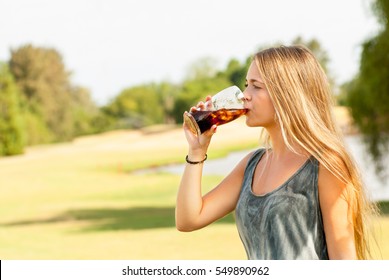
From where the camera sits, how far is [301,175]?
202 centimetres

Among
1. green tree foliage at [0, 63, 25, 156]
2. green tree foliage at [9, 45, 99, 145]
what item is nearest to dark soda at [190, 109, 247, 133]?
green tree foliage at [0, 63, 25, 156]

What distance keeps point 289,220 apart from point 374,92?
1304 centimetres

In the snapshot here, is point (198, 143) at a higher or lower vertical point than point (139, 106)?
higher

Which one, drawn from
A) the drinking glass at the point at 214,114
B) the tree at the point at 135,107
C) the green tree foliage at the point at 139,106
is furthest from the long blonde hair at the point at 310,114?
the tree at the point at 135,107

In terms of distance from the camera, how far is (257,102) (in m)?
2.08

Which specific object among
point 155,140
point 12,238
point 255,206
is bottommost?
point 155,140

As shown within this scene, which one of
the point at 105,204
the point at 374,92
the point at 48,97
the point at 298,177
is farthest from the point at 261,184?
the point at 48,97

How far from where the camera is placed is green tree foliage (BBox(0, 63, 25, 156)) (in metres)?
32.8

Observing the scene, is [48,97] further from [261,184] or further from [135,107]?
[261,184]

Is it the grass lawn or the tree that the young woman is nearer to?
the grass lawn

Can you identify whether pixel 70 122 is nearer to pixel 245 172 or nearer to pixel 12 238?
pixel 12 238

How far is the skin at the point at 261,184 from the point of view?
1990 mm
